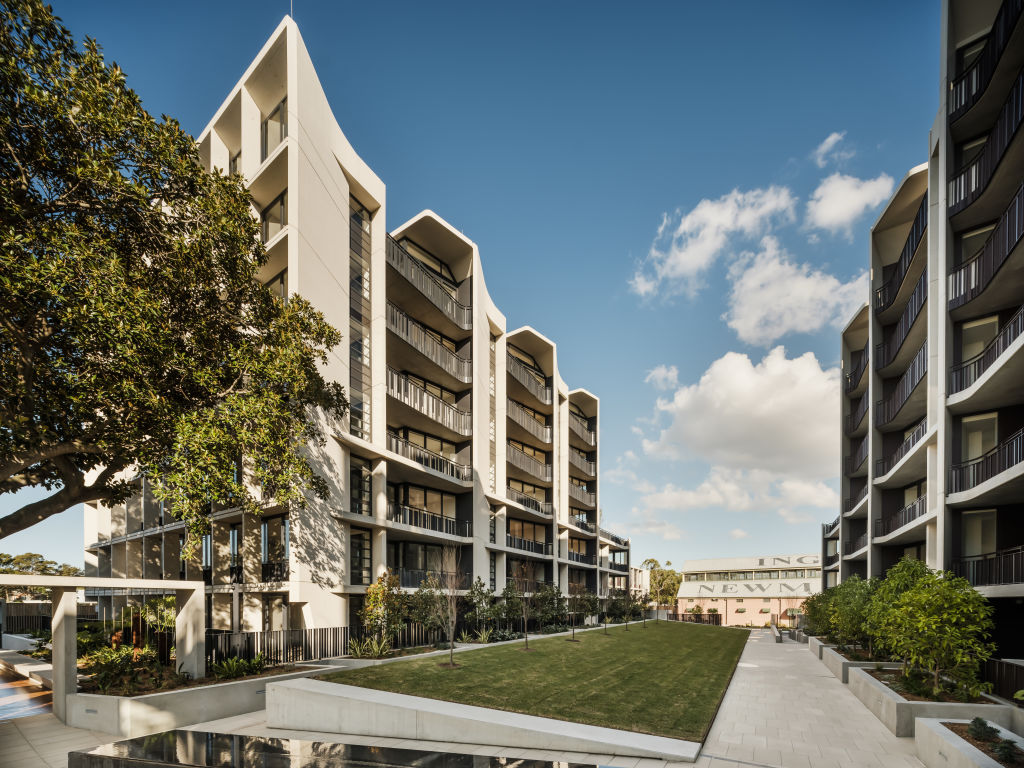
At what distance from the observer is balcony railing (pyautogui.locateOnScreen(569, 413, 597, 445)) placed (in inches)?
2281

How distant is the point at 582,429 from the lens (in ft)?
198

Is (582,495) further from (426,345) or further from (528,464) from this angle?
(426,345)

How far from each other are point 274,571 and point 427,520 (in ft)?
32.7

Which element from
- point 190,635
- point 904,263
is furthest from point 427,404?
point 904,263

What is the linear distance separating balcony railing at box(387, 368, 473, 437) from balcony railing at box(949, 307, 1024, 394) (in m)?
22.3

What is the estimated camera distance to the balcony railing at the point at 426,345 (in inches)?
1204

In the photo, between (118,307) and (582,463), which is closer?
(118,307)


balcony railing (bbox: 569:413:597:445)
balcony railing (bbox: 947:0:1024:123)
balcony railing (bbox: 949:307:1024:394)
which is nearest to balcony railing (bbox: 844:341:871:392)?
balcony railing (bbox: 949:307:1024:394)

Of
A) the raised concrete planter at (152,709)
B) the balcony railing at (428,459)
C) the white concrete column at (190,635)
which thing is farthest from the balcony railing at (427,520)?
the raised concrete planter at (152,709)

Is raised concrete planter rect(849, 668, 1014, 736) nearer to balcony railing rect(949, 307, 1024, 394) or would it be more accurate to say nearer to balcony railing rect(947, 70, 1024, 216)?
balcony railing rect(949, 307, 1024, 394)

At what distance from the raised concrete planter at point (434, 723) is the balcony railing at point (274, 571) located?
8.74 metres

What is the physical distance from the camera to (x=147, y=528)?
128ft

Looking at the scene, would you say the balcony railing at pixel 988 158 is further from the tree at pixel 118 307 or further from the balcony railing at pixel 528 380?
the balcony railing at pixel 528 380

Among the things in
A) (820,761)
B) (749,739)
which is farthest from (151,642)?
(820,761)
